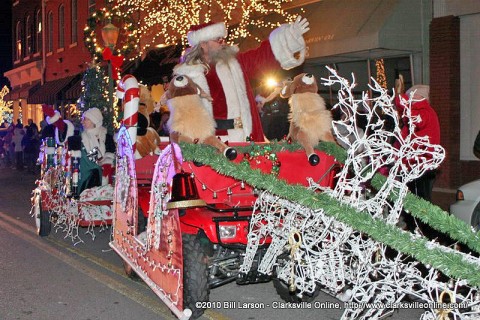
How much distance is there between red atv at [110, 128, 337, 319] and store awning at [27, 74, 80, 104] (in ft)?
82.9

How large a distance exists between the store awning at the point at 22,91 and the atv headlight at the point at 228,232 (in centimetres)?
3382

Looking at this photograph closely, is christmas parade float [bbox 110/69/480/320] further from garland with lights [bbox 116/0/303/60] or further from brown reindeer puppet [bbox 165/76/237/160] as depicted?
garland with lights [bbox 116/0/303/60]

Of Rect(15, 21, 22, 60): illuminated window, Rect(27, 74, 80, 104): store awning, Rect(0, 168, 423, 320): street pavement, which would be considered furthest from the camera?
Rect(15, 21, 22, 60): illuminated window

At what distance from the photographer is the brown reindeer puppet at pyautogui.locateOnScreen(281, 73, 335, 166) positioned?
232 inches

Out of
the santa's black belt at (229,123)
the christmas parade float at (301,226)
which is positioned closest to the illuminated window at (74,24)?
the christmas parade float at (301,226)

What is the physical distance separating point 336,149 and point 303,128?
1.21 ft

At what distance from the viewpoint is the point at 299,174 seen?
6.12 m

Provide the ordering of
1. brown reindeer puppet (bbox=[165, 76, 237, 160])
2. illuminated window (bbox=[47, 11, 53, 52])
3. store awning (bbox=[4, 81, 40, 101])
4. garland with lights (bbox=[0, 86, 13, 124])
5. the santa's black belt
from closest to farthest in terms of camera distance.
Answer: brown reindeer puppet (bbox=[165, 76, 237, 160]), the santa's black belt, illuminated window (bbox=[47, 11, 53, 52]), store awning (bbox=[4, 81, 40, 101]), garland with lights (bbox=[0, 86, 13, 124])

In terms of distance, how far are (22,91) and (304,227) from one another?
3778 cm

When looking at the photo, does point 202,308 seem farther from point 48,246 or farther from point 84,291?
point 48,246

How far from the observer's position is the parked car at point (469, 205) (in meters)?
8.59

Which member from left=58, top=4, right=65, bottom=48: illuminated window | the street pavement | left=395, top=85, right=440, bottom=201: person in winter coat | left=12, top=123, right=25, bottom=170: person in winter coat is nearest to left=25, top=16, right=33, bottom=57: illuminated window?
left=58, top=4, right=65, bottom=48: illuminated window

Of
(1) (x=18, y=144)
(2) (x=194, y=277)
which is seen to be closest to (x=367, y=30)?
(2) (x=194, y=277)

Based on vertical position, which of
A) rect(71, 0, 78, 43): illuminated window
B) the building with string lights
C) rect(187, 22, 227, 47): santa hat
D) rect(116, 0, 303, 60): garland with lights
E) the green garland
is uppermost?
rect(71, 0, 78, 43): illuminated window
